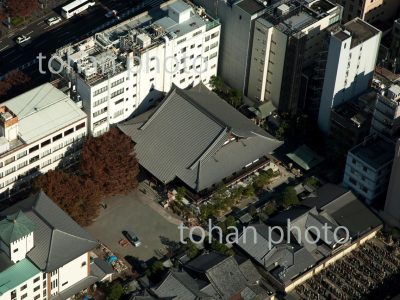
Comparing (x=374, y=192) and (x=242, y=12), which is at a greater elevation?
(x=242, y=12)

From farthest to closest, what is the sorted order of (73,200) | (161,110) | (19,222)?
(161,110)
(73,200)
(19,222)

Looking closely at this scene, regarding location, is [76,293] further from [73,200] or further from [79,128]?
[79,128]

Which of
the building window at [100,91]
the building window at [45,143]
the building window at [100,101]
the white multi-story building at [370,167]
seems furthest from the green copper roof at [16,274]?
the white multi-story building at [370,167]

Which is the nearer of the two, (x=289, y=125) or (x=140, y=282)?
(x=140, y=282)

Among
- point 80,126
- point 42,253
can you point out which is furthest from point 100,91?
point 42,253

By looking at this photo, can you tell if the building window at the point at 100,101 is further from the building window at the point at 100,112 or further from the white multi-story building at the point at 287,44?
the white multi-story building at the point at 287,44

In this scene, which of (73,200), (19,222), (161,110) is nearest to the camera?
(19,222)

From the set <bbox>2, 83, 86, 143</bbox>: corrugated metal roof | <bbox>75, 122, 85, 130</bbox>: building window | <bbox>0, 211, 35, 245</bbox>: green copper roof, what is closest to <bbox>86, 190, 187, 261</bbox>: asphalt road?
<bbox>75, 122, 85, 130</bbox>: building window

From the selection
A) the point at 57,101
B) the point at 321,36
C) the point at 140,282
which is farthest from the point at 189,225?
the point at 321,36

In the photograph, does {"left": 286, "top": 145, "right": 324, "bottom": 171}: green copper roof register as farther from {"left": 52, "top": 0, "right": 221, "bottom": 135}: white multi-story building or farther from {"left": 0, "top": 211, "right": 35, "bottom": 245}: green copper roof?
{"left": 0, "top": 211, "right": 35, "bottom": 245}: green copper roof
